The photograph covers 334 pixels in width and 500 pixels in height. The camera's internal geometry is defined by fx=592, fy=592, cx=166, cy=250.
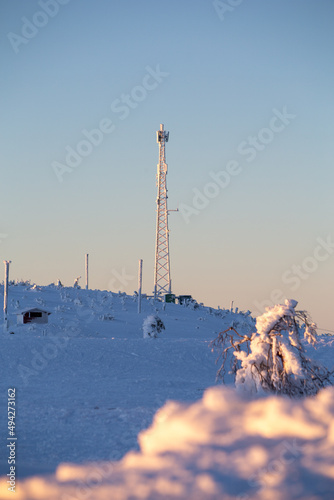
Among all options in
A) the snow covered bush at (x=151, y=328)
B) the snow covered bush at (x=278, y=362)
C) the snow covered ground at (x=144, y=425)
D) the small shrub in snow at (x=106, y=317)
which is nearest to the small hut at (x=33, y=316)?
the snow covered ground at (x=144, y=425)

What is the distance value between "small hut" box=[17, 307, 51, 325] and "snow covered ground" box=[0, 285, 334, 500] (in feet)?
3.71

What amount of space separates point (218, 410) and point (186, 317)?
42.0 meters

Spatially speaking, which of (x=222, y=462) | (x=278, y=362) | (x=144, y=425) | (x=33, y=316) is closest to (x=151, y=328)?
(x=33, y=316)

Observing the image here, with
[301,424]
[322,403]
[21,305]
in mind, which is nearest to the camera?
[301,424]

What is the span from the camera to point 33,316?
36.1m

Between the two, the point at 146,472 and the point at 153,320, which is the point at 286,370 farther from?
the point at 153,320

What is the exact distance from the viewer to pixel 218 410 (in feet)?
19.3

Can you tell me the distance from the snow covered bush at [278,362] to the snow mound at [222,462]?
239 inches

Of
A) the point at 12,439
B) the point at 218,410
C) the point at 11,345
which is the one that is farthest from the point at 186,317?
the point at 218,410

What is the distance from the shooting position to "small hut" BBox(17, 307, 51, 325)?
117 ft

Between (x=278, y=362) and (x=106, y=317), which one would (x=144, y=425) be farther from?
(x=106, y=317)

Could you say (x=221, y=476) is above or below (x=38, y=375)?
above

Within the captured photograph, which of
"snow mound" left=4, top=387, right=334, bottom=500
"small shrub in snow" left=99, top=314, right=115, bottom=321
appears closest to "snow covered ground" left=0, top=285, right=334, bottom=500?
"snow mound" left=4, top=387, right=334, bottom=500

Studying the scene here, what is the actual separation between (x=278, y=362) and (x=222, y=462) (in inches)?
290
